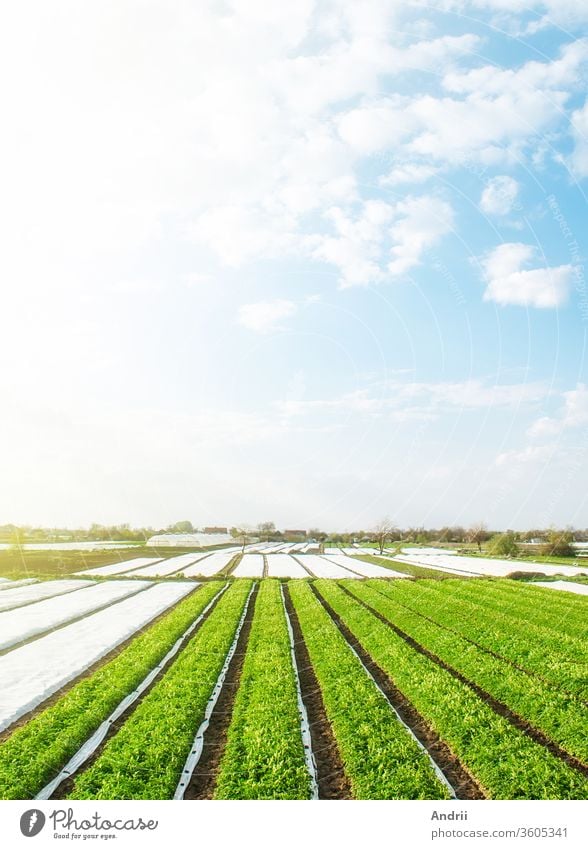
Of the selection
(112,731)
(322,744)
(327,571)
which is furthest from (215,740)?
(327,571)

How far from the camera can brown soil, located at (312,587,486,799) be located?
7.60 meters

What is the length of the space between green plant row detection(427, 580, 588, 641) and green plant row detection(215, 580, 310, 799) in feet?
34.0

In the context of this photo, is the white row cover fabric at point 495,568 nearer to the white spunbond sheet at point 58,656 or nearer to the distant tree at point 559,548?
the distant tree at point 559,548

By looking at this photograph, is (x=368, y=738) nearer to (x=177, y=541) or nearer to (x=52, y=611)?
(x=52, y=611)

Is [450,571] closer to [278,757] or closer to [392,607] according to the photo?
[392,607]

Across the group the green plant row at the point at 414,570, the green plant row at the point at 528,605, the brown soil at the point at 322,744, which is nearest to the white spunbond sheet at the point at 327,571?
the green plant row at the point at 414,570

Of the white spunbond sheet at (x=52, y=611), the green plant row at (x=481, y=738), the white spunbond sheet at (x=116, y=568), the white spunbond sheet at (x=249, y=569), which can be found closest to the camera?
the green plant row at (x=481, y=738)

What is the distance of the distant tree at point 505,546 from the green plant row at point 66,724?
6358cm

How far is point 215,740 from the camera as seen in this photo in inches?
358

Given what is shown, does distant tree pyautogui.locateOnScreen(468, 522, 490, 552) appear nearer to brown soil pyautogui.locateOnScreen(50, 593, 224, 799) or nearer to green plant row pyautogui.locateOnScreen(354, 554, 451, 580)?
green plant row pyautogui.locateOnScreen(354, 554, 451, 580)

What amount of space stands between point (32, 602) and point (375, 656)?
1890 cm

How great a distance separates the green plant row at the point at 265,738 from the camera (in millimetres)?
7341

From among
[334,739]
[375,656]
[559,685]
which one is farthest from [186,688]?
[559,685]

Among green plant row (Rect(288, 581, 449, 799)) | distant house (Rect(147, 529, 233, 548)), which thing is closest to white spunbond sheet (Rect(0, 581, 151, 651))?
green plant row (Rect(288, 581, 449, 799))
